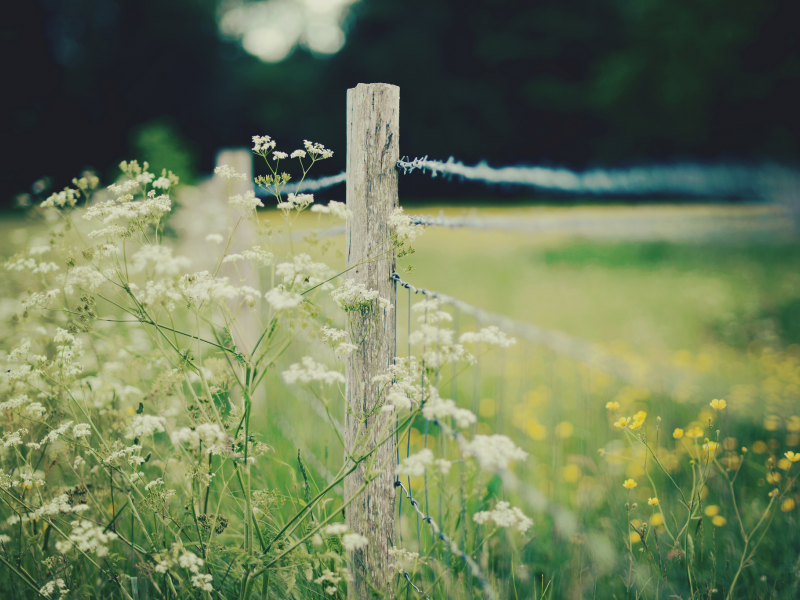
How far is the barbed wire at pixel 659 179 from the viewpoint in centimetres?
115

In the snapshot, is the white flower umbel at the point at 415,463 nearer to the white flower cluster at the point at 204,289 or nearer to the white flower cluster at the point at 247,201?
the white flower cluster at the point at 204,289

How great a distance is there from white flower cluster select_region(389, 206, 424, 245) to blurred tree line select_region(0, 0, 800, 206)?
66.5ft

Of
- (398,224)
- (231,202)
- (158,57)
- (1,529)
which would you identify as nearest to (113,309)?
(1,529)

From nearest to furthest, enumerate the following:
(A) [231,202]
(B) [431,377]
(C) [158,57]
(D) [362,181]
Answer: (B) [431,377] → (A) [231,202] → (D) [362,181] → (C) [158,57]

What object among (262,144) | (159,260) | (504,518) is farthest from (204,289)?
(504,518)

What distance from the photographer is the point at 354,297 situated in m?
1.49

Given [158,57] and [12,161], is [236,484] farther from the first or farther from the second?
[158,57]

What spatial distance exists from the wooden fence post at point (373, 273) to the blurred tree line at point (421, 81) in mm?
20065

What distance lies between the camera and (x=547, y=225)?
1581 mm

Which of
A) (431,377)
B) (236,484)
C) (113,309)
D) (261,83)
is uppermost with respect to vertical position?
(261,83)

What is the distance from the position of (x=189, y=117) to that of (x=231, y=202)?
26171mm

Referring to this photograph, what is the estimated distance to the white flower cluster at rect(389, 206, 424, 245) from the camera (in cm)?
146

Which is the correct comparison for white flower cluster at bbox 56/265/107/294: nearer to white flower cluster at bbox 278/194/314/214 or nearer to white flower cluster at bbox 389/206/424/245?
white flower cluster at bbox 278/194/314/214

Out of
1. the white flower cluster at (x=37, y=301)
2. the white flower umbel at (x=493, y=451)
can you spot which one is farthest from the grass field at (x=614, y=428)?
the white flower cluster at (x=37, y=301)
